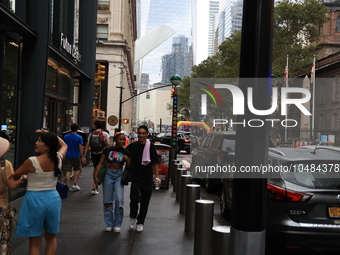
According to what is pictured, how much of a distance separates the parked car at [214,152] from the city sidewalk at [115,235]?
89.2 inches

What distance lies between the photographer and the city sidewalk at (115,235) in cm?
604

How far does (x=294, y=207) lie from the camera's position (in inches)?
211

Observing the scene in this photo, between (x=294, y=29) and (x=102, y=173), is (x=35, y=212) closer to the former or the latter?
(x=102, y=173)

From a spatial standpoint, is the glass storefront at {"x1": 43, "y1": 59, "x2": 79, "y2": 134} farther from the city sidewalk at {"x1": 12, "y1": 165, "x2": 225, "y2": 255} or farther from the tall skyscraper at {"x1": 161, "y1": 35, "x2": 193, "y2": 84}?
the tall skyscraper at {"x1": 161, "y1": 35, "x2": 193, "y2": 84}

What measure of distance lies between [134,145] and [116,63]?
4234 centimetres

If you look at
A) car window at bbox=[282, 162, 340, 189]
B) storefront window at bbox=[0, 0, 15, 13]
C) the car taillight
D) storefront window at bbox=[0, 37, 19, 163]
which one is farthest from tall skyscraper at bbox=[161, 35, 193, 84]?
the car taillight

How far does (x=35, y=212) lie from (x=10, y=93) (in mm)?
7154

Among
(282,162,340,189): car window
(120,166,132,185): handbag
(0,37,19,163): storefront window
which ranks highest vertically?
(0,37,19,163): storefront window

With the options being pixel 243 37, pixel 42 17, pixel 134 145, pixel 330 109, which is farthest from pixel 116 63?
pixel 243 37

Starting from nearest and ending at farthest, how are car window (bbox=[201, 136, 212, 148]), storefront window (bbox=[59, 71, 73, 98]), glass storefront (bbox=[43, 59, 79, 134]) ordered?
car window (bbox=[201, 136, 212, 148]) < glass storefront (bbox=[43, 59, 79, 134]) < storefront window (bbox=[59, 71, 73, 98])

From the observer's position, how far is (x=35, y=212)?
450 centimetres

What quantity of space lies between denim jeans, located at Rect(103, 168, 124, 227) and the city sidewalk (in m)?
0.24

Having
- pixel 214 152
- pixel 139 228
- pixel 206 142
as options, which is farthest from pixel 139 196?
pixel 206 142

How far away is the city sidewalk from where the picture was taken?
6043mm
